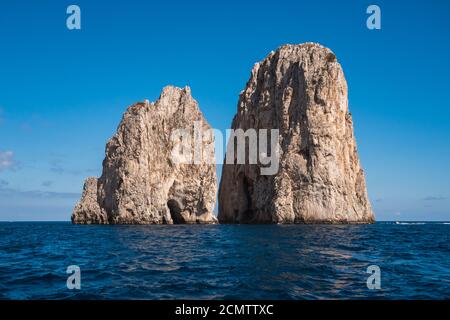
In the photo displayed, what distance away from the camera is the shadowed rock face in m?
81.4

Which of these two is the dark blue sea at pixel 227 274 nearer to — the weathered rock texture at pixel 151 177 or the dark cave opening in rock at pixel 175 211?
the weathered rock texture at pixel 151 177

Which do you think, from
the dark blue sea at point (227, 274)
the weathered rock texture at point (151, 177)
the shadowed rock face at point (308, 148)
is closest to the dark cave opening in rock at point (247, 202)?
the shadowed rock face at point (308, 148)

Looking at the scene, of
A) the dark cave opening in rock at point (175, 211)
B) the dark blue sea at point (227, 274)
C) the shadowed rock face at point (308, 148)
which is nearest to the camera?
the dark blue sea at point (227, 274)

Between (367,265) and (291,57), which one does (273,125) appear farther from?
(367,265)

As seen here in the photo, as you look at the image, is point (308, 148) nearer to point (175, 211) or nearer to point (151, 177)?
point (175, 211)

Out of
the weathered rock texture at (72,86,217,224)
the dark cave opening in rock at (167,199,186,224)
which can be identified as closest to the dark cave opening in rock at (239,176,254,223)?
the weathered rock texture at (72,86,217,224)

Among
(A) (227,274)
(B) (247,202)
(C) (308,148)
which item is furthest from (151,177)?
(A) (227,274)

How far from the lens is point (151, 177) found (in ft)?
270

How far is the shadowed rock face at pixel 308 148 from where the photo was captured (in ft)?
267

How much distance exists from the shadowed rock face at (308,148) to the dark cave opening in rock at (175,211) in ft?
54.6
